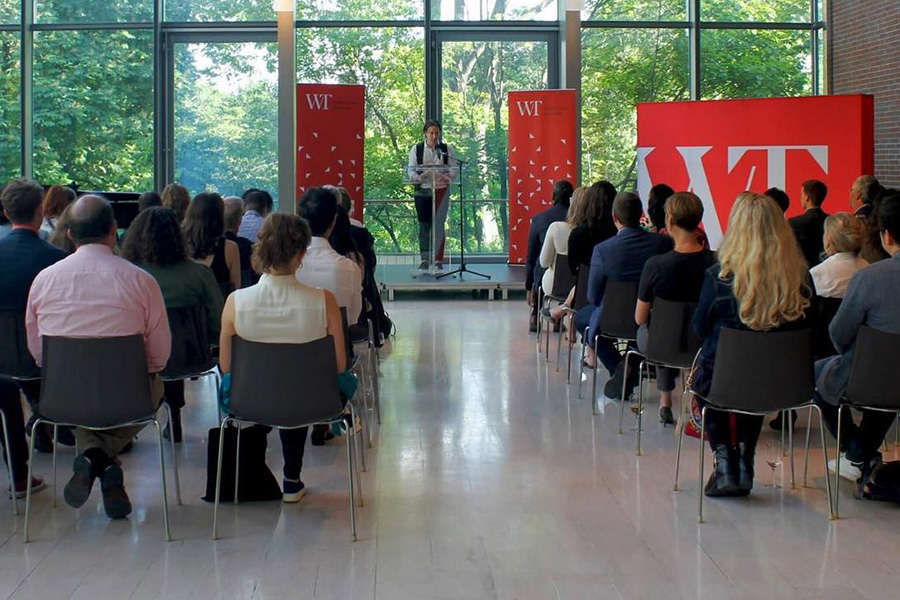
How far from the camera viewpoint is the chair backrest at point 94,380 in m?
4.28

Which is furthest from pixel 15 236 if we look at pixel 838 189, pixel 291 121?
pixel 291 121

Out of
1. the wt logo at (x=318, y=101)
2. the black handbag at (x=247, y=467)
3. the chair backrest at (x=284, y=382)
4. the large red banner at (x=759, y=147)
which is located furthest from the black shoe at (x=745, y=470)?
the wt logo at (x=318, y=101)

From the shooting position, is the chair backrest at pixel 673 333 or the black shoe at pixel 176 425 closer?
the chair backrest at pixel 673 333

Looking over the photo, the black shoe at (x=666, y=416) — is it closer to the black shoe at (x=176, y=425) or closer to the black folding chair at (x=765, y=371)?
the black folding chair at (x=765, y=371)

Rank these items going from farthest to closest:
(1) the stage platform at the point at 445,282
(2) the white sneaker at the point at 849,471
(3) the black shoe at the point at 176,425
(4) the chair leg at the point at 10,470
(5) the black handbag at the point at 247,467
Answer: (1) the stage platform at the point at 445,282 → (3) the black shoe at the point at 176,425 → (2) the white sneaker at the point at 849,471 → (5) the black handbag at the point at 247,467 → (4) the chair leg at the point at 10,470

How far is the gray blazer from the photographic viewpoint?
4500 mm

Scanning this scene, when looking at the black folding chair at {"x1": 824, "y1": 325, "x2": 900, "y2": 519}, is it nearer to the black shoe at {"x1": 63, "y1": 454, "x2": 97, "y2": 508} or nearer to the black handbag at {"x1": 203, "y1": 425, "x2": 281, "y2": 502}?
the black handbag at {"x1": 203, "y1": 425, "x2": 281, "y2": 502}

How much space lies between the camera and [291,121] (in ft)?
44.4

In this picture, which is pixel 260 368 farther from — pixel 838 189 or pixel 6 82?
pixel 6 82

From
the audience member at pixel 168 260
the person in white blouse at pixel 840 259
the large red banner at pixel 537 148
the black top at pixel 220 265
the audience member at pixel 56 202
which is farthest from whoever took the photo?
the large red banner at pixel 537 148

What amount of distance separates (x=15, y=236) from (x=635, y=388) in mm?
3847

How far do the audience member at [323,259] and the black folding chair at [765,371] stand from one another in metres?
1.91

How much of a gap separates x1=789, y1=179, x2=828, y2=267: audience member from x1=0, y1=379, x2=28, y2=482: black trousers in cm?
468

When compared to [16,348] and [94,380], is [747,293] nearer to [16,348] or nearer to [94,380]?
[94,380]
